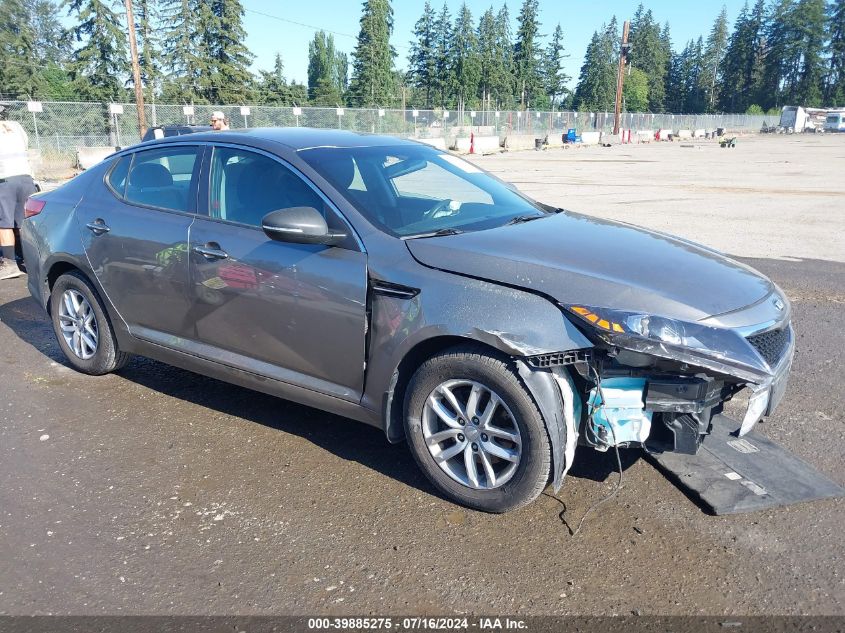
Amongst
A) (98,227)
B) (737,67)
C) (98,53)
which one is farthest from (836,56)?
A: (98,227)

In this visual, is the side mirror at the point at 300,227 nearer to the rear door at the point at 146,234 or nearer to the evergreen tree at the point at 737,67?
the rear door at the point at 146,234

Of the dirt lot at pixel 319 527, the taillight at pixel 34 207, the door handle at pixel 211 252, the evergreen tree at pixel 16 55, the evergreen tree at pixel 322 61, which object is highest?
the evergreen tree at pixel 322 61

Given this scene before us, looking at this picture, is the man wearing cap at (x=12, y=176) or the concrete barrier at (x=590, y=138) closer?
the man wearing cap at (x=12, y=176)

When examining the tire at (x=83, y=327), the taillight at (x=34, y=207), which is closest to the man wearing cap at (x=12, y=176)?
the taillight at (x=34, y=207)

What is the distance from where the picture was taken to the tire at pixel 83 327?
4820 mm

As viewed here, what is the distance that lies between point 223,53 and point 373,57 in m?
28.8

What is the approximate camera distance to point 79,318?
197 inches

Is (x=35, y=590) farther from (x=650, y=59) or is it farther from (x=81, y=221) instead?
(x=650, y=59)

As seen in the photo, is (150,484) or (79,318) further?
(79,318)

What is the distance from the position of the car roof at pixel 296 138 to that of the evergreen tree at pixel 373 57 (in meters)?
82.5

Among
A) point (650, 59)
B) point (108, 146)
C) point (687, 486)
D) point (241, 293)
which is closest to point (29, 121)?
point (108, 146)

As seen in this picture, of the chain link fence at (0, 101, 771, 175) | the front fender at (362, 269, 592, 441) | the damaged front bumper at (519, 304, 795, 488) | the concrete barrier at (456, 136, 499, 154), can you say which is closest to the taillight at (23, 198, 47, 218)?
the front fender at (362, 269, 592, 441)

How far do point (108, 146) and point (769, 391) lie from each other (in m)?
28.4

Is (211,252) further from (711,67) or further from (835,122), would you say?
(711,67)
